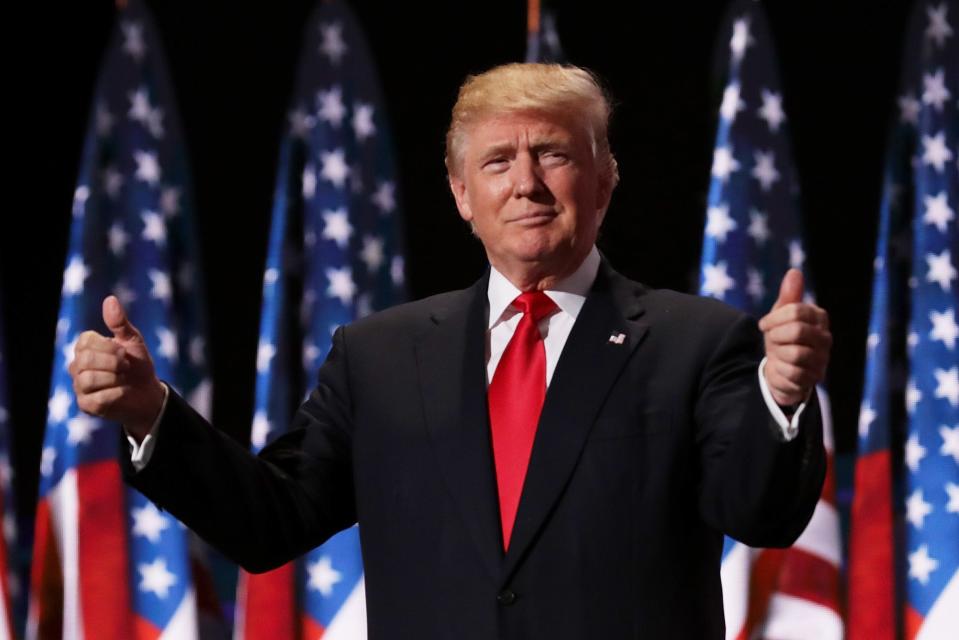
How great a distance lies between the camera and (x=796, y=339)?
129 centimetres

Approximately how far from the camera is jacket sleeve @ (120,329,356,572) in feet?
5.15

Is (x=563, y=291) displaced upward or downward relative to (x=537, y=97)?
downward

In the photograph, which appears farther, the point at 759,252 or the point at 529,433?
the point at 759,252

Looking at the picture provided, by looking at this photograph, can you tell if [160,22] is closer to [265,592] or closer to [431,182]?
[431,182]

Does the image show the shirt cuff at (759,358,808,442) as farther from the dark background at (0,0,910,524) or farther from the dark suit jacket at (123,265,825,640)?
the dark background at (0,0,910,524)

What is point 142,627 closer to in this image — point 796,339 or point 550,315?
point 550,315

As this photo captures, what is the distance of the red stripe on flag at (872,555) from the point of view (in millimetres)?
3840

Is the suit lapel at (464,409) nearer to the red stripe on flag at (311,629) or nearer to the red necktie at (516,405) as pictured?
the red necktie at (516,405)

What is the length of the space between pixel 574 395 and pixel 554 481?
12 cm

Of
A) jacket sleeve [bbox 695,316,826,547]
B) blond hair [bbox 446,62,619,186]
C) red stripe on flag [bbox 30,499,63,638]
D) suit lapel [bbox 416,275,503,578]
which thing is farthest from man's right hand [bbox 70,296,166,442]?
red stripe on flag [bbox 30,499,63,638]

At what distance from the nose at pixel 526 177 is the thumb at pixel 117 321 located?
0.55 meters

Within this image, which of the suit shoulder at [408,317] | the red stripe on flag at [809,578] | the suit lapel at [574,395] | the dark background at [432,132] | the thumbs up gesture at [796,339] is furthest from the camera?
the dark background at [432,132]

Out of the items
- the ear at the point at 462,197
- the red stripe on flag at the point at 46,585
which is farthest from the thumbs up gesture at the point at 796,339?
the red stripe on flag at the point at 46,585

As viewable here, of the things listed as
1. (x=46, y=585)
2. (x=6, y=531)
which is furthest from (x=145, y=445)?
(x=6, y=531)
